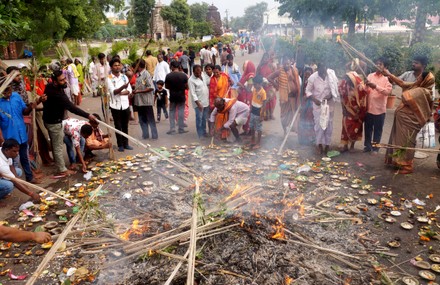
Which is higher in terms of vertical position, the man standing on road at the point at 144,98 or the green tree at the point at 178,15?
the green tree at the point at 178,15

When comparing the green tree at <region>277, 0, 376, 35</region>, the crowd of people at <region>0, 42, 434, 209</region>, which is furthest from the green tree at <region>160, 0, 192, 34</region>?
the crowd of people at <region>0, 42, 434, 209</region>

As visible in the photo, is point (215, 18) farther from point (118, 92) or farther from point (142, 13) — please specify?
point (118, 92)

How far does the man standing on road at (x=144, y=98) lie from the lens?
748 centimetres

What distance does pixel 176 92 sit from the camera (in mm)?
7848

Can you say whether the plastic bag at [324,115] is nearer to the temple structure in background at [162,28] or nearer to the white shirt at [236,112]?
the white shirt at [236,112]

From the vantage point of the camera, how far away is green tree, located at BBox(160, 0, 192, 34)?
45438 mm

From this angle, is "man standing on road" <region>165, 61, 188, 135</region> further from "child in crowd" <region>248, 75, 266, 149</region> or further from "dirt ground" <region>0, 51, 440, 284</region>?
"child in crowd" <region>248, 75, 266, 149</region>

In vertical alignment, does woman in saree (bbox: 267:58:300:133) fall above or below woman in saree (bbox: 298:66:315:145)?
above

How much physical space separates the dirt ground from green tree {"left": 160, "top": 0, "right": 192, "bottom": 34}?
40.9m

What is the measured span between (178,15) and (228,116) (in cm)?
4212

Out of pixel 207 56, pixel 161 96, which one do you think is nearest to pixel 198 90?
pixel 161 96

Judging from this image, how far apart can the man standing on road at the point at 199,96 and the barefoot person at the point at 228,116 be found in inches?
13.9

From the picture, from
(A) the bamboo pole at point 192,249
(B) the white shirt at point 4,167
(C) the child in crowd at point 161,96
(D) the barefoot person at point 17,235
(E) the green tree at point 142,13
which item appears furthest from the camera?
(E) the green tree at point 142,13

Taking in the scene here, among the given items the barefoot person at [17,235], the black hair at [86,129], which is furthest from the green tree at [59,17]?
the barefoot person at [17,235]
